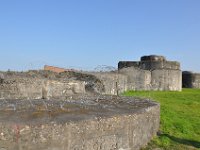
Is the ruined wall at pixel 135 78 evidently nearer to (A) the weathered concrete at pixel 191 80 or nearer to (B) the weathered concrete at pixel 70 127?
(A) the weathered concrete at pixel 191 80

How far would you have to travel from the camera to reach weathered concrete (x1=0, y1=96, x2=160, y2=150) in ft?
15.1

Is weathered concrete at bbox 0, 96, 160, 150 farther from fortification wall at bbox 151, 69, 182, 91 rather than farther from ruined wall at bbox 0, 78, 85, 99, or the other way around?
fortification wall at bbox 151, 69, 182, 91

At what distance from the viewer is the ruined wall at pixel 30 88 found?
7.42 meters

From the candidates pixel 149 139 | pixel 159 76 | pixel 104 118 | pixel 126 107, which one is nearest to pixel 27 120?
pixel 104 118

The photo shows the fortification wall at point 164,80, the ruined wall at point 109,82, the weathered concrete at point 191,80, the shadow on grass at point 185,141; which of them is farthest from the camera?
the weathered concrete at point 191,80

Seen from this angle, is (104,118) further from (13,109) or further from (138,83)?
(138,83)

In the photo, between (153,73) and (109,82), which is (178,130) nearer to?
(109,82)

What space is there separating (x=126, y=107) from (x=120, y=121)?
115 cm

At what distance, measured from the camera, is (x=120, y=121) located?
592 centimetres

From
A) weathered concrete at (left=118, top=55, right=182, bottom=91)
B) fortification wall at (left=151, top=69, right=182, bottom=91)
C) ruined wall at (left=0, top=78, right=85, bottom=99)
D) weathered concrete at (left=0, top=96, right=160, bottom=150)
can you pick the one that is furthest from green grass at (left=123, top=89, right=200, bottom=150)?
fortification wall at (left=151, top=69, right=182, bottom=91)

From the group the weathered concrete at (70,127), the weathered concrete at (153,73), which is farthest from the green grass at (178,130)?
the weathered concrete at (153,73)

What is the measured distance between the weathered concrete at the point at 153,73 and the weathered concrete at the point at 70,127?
13.9 metres

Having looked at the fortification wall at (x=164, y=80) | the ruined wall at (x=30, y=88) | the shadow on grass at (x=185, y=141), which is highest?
the fortification wall at (x=164, y=80)

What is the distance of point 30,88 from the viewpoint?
7809 mm
